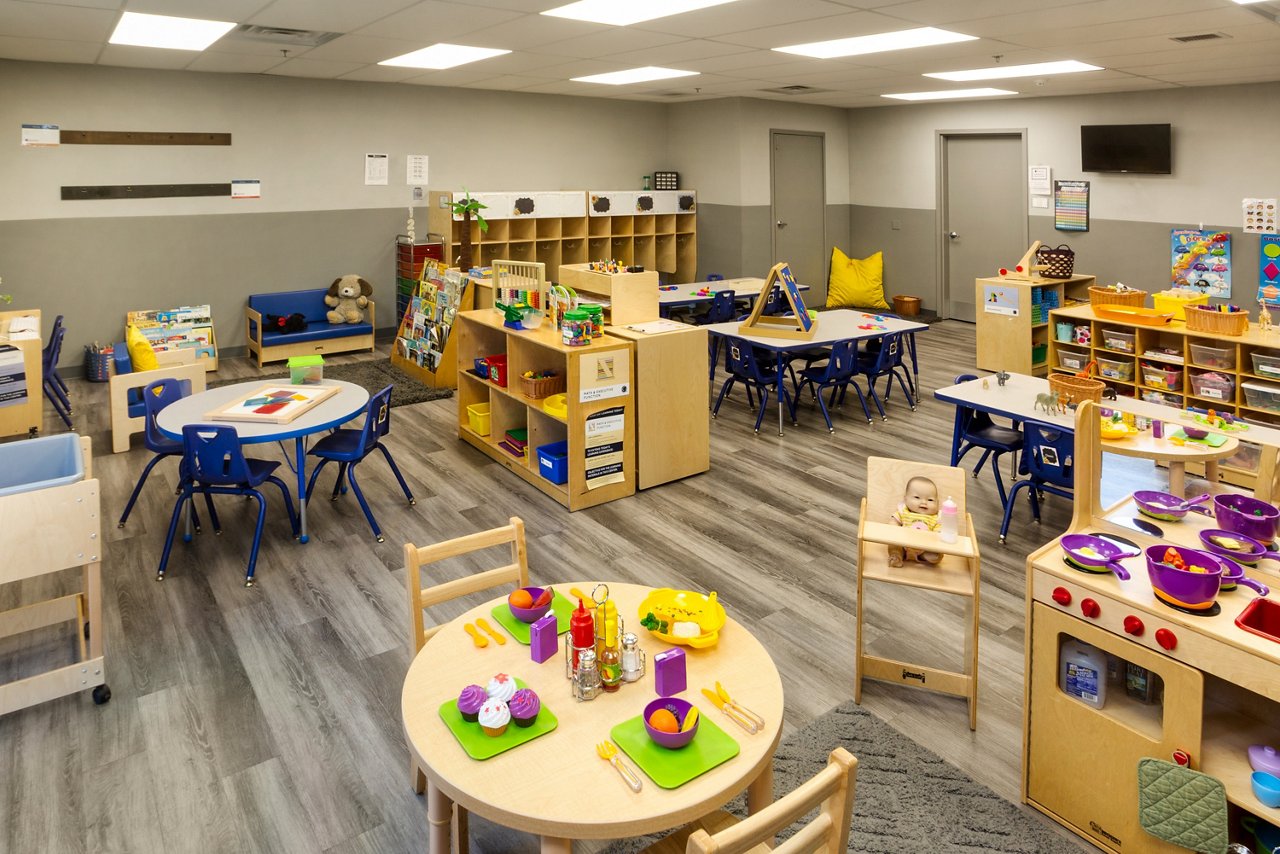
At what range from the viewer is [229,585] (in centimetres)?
433

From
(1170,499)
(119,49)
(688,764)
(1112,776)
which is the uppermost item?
(119,49)

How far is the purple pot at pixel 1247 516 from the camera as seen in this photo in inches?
103

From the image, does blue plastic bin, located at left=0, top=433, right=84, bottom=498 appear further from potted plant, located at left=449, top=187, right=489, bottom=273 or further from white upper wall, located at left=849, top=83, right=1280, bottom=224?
white upper wall, located at left=849, top=83, right=1280, bottom=224

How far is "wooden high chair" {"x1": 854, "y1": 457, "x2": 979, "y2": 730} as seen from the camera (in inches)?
124

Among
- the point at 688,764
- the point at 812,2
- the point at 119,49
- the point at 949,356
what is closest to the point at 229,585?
the point at 688,764

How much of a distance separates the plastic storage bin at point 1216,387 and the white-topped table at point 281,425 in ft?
20.4

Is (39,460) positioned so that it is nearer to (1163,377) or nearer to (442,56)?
(442,56)

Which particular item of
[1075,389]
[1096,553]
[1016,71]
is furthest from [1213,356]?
[1096,553]

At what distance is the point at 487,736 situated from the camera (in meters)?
1.99

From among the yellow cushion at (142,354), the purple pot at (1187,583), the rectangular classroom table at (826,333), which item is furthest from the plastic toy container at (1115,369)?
the yellow cushion at (142,354)

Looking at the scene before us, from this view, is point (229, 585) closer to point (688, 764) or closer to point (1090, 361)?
point (688, 764)

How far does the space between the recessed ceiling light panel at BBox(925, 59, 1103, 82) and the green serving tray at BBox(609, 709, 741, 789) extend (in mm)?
7010

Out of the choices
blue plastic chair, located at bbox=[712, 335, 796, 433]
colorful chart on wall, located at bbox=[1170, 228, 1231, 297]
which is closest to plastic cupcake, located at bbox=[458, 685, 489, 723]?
blue plastic chair, located at bbox=[712, 335, 796, 433]

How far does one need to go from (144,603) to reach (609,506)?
253 centimetres
